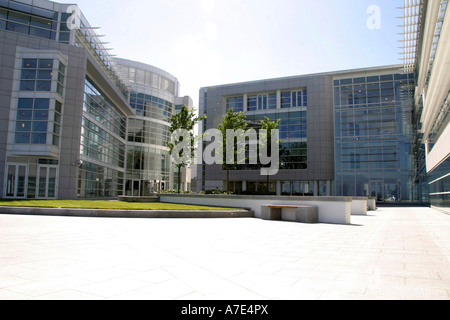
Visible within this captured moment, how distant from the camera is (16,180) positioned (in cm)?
2430

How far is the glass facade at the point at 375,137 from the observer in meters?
42.9

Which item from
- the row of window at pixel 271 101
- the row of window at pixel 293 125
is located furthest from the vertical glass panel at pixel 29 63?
the row of window at pixel 293 125

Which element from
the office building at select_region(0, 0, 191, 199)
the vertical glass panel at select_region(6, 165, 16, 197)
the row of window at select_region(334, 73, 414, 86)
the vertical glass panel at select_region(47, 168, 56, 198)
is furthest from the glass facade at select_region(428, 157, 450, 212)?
the vertical glass panel at select_region(6, 165, 16, 197)

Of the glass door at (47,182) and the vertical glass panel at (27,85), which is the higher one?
the vertical glass panel at (27,85)

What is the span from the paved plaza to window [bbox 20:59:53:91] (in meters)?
19.2

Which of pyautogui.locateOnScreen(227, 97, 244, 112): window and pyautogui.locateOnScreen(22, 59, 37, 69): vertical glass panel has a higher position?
pyautogui.locateOnScreen(227, 97, 244, 112): window

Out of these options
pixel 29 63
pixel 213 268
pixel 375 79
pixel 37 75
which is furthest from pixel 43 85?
pixel 375 79

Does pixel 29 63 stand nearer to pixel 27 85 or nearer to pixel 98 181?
pixel 27 85

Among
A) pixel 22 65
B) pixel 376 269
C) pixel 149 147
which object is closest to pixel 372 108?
pixel 149 147

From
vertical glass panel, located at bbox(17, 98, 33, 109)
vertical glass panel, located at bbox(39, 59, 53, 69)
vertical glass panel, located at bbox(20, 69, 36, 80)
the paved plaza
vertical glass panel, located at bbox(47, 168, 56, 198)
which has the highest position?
vertical glass panel, located at bbox(39, 59, 53, 69)

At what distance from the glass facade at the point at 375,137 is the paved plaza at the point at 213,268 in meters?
37.6

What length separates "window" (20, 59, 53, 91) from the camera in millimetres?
24769

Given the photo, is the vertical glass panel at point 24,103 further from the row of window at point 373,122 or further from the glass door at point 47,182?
the row of window at point 373,122

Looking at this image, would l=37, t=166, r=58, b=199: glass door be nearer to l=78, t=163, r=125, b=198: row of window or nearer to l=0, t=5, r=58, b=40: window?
l=78, t=163, r=125, b=198: row of window
